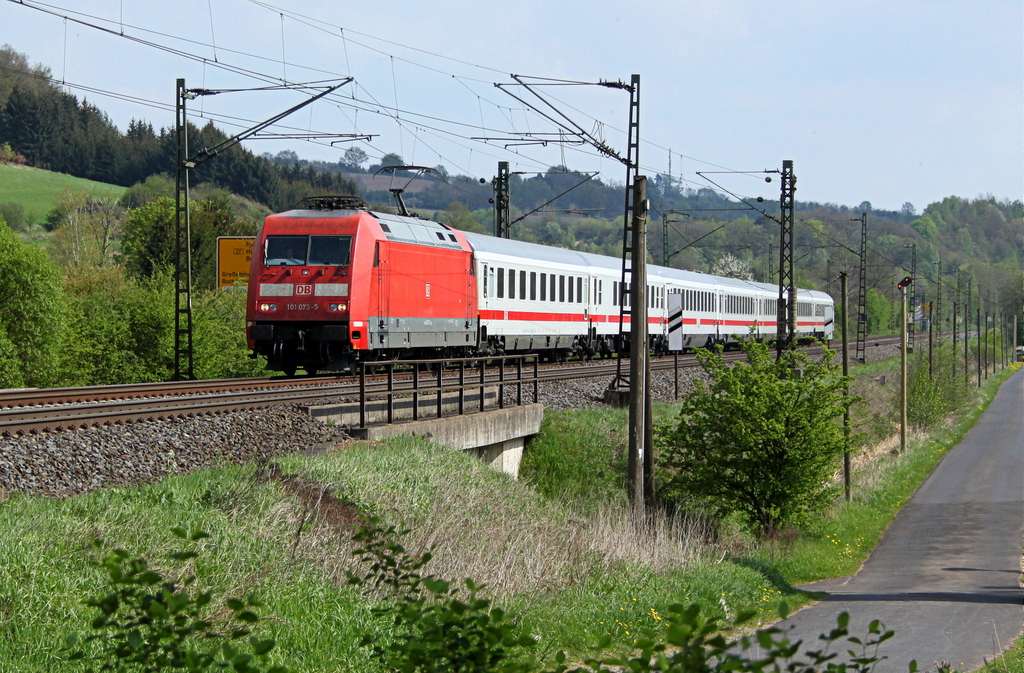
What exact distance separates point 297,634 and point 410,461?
6481mm

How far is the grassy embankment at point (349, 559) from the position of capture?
8.41 metres

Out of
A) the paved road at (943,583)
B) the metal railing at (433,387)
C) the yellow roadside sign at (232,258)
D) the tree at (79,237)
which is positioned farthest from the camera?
the tree at (79,237)

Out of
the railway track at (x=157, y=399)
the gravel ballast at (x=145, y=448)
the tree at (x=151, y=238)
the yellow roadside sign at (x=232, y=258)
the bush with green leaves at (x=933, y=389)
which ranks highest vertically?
the tree at (x=151, y=238)

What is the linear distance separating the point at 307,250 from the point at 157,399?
7075 mm

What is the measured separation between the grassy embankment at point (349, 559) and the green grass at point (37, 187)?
9299cm

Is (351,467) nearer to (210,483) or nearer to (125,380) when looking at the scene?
(210,483)

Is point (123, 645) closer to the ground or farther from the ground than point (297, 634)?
farther from the ground

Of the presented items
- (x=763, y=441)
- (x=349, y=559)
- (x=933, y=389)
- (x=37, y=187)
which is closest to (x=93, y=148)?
(x=37, y=187)

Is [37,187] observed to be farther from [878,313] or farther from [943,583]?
[943,583]

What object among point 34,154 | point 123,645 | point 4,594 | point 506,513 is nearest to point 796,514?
point 506,513

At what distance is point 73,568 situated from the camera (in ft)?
28.5

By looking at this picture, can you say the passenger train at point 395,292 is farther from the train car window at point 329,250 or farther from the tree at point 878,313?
the tree at point 878,313

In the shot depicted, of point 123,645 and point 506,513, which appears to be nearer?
point 123,645

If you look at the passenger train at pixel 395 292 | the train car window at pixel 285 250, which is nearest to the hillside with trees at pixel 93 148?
the passenger train at pixel 395 292
